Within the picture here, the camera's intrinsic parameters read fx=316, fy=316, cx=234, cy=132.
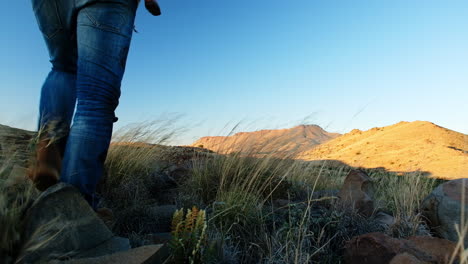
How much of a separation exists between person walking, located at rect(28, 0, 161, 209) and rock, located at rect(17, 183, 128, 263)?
19cm

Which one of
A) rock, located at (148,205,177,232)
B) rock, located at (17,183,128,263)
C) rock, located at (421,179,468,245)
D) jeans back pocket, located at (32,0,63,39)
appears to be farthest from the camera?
rock, located at (421,179,468,245)

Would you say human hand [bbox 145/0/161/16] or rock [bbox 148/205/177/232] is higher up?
human hand [bbox 145/0/161/16]


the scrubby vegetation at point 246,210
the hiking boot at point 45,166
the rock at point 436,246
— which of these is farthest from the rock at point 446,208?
the hiking boot at point 45,166

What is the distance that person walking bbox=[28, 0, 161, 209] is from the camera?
136 cm

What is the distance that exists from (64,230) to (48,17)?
1.10m

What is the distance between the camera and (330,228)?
6.30ft

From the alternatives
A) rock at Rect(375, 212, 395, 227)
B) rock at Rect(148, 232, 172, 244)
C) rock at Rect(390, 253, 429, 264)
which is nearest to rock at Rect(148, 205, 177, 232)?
rock at Rect(148, 232, 172, 244)

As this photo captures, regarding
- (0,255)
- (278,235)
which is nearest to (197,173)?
(278,235)

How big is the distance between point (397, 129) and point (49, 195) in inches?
947

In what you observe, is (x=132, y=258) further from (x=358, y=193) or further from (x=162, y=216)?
(x=358, y=193)

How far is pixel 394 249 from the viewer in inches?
58.1

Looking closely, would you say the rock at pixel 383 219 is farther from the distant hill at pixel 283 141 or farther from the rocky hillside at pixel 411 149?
the rocky hillside at pixel 411 149

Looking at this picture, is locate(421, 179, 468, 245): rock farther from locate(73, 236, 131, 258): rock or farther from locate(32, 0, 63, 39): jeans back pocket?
locate(32, 0, 63, 39): jeans back pocket

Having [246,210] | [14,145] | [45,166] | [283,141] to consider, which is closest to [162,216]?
[246,210]
